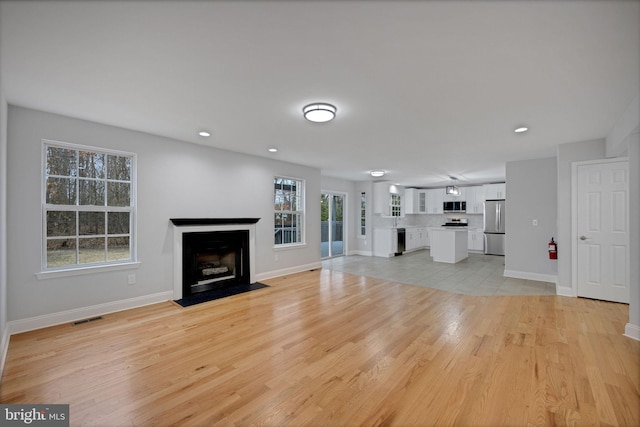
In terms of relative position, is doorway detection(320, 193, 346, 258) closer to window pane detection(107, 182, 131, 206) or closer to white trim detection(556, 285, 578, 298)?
window pane detection(107, 182, 131, 206)

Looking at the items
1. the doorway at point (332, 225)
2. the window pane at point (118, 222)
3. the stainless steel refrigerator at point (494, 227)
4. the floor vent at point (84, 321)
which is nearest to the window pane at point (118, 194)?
the window pane at point (118, 222)

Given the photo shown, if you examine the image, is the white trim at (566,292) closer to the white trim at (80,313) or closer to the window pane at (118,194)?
the white trim at (80,313)

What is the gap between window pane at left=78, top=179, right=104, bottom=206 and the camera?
11.3ft

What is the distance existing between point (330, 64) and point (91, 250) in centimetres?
370

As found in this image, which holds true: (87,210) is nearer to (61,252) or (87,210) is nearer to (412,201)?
(61,252)

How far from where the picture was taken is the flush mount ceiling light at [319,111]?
2.81 metres

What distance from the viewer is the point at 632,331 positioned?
113 inches

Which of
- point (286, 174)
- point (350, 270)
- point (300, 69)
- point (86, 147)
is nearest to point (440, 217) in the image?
point (350, 270)

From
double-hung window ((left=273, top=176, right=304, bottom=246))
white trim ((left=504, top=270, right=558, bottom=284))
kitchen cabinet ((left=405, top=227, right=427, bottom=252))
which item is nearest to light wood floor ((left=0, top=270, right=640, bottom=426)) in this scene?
white trim ((left=504, top=270, right=558, bottom=284))

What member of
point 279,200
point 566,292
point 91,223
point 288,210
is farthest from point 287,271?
point 566,292

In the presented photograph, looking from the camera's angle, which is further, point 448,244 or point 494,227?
point 494,227

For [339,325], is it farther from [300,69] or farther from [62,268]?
[62,268]

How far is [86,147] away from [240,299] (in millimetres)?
2844

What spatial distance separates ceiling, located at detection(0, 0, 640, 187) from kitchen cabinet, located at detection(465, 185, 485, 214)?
5.41 m
